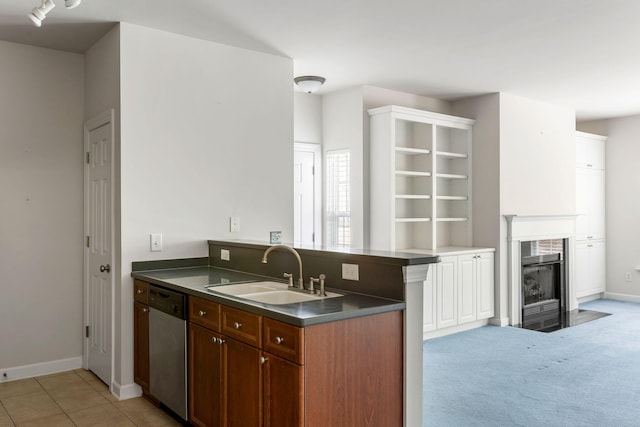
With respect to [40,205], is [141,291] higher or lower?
lower

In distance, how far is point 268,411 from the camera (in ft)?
7.68

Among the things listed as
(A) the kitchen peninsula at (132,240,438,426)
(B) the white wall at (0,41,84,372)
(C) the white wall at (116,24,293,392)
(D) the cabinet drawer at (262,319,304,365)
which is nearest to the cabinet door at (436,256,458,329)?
(C) the white wall at (116,24,293,392)

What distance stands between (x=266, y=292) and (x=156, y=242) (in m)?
1.09

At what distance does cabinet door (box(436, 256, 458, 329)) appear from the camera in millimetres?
5246

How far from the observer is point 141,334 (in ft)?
11.6

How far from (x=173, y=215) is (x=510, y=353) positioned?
10.6 feet

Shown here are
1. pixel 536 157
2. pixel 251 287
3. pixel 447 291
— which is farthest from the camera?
pixel 536 157

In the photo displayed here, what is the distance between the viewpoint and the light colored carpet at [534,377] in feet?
10.9

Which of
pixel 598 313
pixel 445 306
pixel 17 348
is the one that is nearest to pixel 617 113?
pixel 598 313

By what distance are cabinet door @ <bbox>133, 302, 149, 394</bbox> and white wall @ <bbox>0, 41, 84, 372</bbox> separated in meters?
0.96

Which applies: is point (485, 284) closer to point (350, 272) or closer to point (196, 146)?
point (350, 272)

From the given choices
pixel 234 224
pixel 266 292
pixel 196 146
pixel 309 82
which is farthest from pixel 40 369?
pixel 309 82

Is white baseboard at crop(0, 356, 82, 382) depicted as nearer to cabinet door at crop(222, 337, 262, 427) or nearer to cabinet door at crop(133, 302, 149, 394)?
cabinet door at crop(133, 302, 149, 394)

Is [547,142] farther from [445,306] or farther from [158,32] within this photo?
[158,32]
